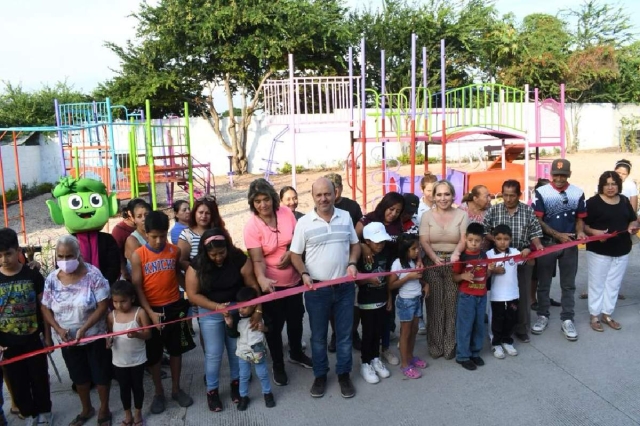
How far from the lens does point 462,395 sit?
4.12 metres

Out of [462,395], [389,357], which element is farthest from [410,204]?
[462,395]

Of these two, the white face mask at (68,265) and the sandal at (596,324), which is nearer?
the white face mask at (68,265)

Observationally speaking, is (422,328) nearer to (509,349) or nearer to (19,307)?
(509,349)

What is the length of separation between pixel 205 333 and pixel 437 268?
198cm

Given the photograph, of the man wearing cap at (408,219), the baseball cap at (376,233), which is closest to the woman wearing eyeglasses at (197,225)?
the baseball cap at (376,233)

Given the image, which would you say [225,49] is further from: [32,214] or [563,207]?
[563,207]

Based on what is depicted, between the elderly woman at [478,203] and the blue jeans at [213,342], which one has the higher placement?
the elderly woman at [478,203]

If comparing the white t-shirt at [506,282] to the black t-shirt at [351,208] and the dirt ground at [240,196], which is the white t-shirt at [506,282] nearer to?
the black t-shirt at [351,208]

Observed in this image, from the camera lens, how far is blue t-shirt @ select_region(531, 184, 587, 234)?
520cm

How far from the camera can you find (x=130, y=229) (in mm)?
4637

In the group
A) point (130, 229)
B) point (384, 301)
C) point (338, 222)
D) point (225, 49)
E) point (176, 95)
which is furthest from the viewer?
point (176, 95)

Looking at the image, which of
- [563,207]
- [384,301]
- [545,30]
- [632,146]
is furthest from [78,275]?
[545,30]

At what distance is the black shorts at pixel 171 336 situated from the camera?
397 cm

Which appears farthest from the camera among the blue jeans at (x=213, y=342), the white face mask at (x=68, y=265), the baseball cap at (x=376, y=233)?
the baseball cap at (x=376, y=233)
